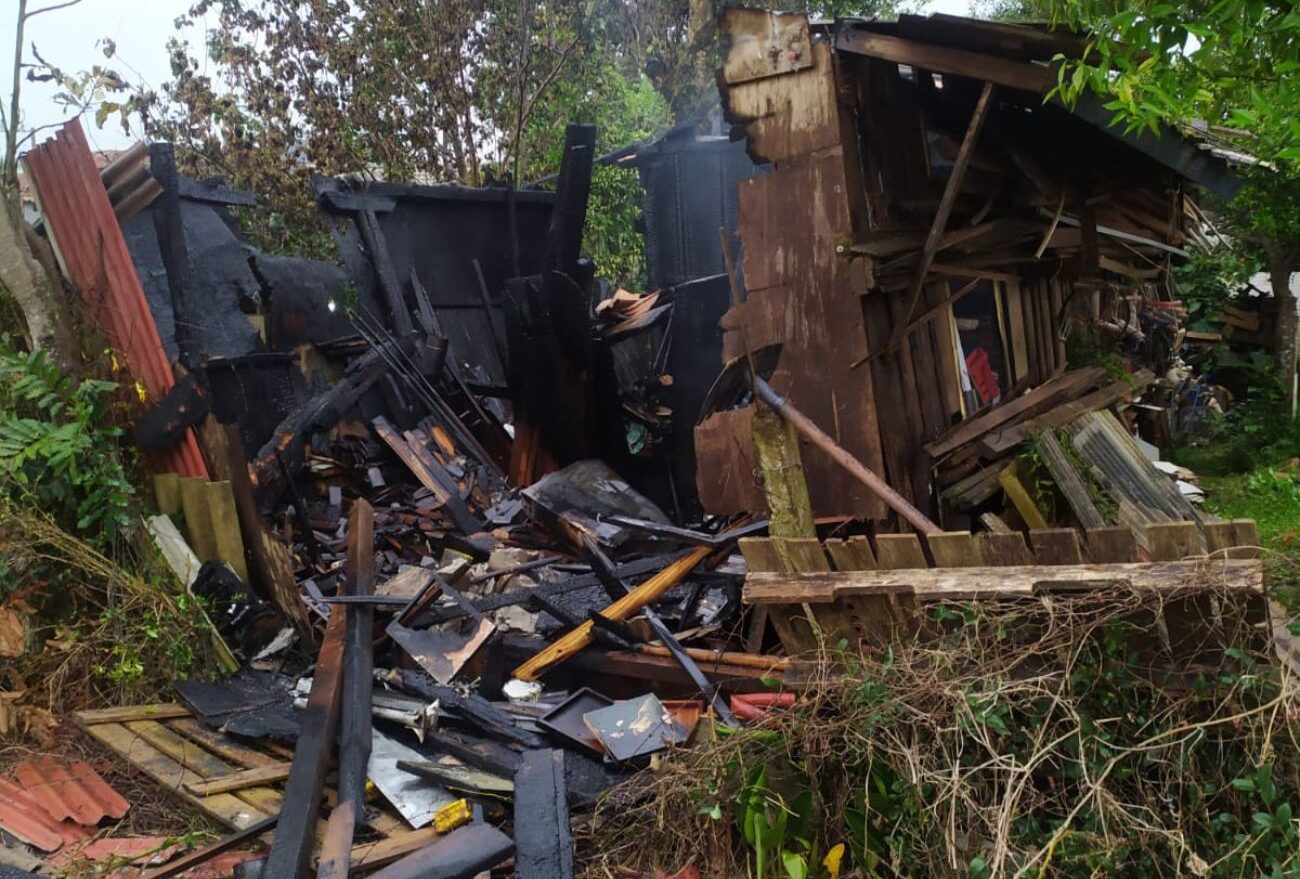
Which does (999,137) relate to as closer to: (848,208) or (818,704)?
(848,208)

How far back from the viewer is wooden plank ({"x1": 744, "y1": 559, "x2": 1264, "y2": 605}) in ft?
10.2

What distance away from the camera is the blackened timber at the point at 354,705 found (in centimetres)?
370

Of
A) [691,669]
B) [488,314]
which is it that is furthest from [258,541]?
[488,314]

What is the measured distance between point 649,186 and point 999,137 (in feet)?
20.5

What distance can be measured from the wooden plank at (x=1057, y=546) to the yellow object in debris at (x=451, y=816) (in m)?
2.55

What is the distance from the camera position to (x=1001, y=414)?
5.78 metres

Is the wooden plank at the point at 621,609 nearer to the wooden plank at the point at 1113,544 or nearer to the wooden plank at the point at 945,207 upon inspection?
the wooden plank at the point at 945,207

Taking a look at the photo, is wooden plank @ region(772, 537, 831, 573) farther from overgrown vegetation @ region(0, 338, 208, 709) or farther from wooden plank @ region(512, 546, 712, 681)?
overgrown vegetation @ region(0, 338, 208, 709)

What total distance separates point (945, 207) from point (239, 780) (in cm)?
434

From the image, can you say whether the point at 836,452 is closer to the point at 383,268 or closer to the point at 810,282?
the point at 810,282

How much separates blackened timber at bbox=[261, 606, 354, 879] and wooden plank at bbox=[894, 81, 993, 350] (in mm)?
3468

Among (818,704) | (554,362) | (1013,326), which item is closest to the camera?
(818,704)

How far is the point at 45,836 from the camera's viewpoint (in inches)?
159

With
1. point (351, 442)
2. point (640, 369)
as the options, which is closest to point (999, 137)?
point (640, 369)
